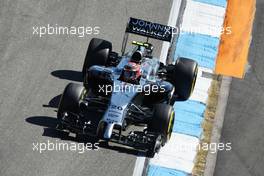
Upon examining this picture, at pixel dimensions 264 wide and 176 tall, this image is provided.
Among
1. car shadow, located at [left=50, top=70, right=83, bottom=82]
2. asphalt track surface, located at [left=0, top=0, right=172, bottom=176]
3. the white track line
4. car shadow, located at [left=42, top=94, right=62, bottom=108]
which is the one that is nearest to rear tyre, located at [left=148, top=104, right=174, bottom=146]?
the white track line

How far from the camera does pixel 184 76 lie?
14.5 meters

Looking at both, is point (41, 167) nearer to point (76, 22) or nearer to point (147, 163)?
point (147, 163)

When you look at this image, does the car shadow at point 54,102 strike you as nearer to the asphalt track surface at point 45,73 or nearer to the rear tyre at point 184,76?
the asphalt track surface at point 45,73

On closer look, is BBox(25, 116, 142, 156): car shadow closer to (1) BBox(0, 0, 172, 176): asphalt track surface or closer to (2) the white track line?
(1) BBox(0, 0, 172, 176): asphalt track surface

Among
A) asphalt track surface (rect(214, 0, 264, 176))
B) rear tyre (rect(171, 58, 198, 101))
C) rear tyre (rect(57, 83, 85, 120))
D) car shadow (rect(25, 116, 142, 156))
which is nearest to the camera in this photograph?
rear tyre (rect(57, 83, 85, 120))

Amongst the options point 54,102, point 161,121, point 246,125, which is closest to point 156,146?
point 161,121

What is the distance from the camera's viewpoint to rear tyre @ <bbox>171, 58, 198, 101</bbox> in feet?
47.7

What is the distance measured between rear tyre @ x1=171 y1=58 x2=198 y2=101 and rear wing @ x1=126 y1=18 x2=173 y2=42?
65cm

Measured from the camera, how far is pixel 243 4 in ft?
59.2

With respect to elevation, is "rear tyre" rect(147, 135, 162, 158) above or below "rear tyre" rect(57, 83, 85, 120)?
below

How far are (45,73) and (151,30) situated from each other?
277cm

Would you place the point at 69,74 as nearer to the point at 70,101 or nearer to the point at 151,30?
the point at 70,101

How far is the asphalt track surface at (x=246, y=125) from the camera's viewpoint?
13992mm

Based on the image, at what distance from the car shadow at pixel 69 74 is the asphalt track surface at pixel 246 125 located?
3548mm
